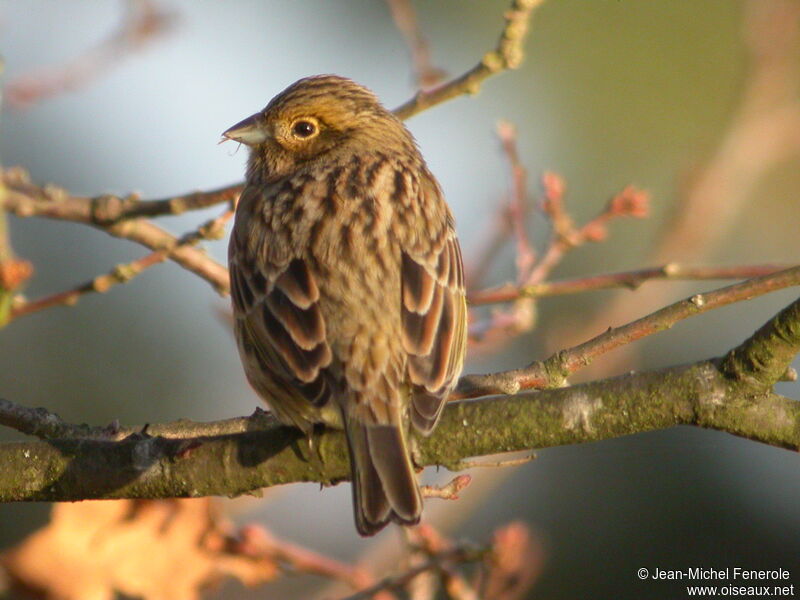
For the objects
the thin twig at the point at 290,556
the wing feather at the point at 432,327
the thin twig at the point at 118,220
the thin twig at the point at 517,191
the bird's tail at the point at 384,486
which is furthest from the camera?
the thin twig at the point at 517,191

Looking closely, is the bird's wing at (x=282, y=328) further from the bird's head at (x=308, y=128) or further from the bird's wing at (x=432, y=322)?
the bird's head at (x=308, y=128)

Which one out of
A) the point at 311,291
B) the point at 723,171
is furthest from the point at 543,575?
the point at 311,291

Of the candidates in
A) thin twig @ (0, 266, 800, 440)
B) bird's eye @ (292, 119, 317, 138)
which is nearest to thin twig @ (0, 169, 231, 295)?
bird's eye @ (292, 119, 317, 138)

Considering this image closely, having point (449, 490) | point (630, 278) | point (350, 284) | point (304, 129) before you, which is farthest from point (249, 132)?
point (449, 490)

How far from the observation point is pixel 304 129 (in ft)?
16.9

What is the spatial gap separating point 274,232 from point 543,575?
5.72 metres

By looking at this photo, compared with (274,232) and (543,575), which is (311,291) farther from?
(543,575)

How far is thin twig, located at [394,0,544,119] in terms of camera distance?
4082mm

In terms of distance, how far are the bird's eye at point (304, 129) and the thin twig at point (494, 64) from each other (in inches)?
30.8

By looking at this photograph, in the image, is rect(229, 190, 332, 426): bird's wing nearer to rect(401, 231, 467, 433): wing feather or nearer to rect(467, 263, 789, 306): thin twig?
rect(401, 231, 467, 433): wing feather

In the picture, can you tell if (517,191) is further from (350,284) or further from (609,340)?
(609,340)

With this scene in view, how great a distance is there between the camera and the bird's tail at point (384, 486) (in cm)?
355

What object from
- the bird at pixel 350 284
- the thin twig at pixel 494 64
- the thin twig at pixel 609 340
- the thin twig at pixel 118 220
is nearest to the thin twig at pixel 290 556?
the bird at pixel 350 284

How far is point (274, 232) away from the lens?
4469 millimetres
